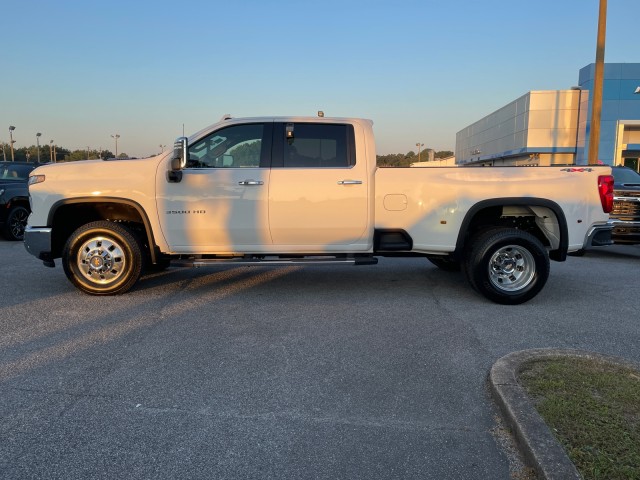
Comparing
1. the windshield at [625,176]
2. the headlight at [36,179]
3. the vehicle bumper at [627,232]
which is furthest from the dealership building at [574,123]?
the headlight at [36,179]

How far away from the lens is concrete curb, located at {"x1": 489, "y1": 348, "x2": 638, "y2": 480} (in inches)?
103

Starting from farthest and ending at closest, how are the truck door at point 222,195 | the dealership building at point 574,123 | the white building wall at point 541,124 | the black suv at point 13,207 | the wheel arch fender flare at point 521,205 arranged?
the white building wall at point 541,124, the dealership building at point 574,123, the black suv at point 13,207, the truck door at point 222,195, the wheel arch fender flare at point 521,205

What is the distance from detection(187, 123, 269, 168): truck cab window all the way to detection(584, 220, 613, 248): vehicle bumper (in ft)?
13.3

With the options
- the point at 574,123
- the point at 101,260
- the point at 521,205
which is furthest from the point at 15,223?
the point at 574,123

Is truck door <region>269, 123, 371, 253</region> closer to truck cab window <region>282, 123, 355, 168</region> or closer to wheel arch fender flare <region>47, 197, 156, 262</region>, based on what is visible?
truck cab window <region>282, 123, 355, 168</region>

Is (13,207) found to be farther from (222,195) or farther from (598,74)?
(598,74)

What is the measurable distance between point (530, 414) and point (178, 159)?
14.8 feet

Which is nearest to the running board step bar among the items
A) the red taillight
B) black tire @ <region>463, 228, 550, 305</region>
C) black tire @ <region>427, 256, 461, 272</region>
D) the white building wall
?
black tire @ <region>463, 228, 550, 305</region>

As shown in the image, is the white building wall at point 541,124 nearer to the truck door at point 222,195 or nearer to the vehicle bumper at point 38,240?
the truck door at point 222,195

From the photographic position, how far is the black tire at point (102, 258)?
6.15m

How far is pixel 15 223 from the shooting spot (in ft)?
39.1

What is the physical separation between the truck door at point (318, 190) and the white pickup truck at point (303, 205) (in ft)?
0.04

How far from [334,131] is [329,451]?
4.25m

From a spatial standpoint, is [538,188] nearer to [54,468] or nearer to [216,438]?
[216,438]
